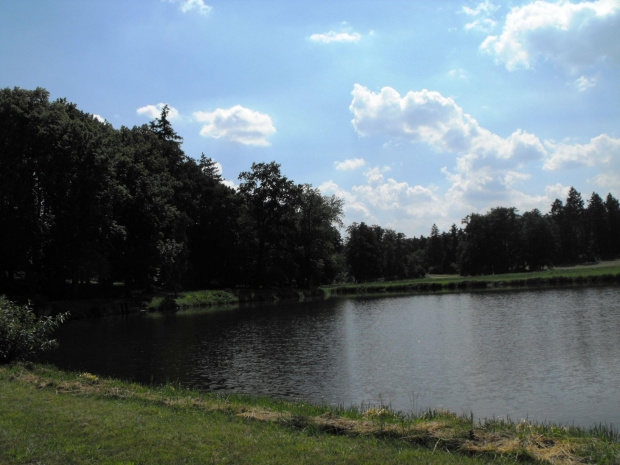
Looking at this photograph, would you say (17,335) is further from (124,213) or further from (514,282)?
(514,282)

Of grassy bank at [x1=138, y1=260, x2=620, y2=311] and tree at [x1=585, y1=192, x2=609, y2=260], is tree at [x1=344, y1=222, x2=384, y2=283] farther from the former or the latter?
tree at [x1=585, y1=192, x2=609, y2=260]

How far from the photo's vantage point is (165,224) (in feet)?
155

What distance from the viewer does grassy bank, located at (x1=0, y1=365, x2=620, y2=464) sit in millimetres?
6262

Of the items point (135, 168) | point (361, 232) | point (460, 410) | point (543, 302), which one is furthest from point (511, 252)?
point (460, 410)

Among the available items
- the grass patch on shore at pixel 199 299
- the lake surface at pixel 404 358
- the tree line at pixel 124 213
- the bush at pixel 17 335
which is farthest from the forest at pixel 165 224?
the bush at pixel 17 335

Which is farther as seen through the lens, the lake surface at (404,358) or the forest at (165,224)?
the forest at (165,224)

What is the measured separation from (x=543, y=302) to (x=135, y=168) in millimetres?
39667

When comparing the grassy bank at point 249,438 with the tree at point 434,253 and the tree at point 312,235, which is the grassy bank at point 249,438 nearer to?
the tree at point 312,235

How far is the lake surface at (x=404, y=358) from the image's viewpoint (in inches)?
502

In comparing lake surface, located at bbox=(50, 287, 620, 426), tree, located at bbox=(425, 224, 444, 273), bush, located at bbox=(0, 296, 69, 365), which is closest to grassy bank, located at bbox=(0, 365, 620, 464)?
lake surface, located at bbox=(50, 287, 620, 426)

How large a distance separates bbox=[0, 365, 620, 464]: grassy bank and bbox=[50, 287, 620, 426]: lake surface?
12.0 feet

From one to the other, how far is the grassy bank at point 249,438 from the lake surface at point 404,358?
12.0ft

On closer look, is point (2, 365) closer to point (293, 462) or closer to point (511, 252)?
point (293, 462)

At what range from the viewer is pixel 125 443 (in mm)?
6824
